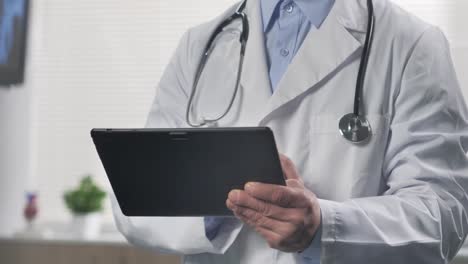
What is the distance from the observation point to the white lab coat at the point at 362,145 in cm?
101

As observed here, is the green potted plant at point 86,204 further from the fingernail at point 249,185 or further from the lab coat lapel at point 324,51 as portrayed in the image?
the fingernail at point 249,185

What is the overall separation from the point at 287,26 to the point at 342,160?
28 centimetres

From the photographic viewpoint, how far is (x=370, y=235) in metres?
1.00

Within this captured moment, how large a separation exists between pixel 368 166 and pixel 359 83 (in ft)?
0.45

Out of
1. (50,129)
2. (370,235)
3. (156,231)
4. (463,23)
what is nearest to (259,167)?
(370,235)

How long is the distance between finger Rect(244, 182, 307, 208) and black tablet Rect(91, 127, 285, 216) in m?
0.04

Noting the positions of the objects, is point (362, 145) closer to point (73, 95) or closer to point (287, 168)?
point (287, 168)

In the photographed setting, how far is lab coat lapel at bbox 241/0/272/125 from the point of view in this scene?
3.86 ft

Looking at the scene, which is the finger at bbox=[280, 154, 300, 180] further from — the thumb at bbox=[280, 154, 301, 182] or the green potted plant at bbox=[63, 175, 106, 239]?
the green potted plant at bbox=[63, 175, 106, 239]

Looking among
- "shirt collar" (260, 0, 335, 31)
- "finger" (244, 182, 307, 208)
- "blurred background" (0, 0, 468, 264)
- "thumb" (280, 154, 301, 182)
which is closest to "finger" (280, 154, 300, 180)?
"thumb" (280, 154, 301, 182)

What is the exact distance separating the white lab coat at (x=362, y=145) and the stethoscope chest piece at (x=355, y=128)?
0.01 m

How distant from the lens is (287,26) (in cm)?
123

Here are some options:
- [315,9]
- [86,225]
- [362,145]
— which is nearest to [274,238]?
[362,145]

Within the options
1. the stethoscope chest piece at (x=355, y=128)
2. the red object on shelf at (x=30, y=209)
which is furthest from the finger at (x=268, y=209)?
the red object on shelf at (x=30, y=209)
